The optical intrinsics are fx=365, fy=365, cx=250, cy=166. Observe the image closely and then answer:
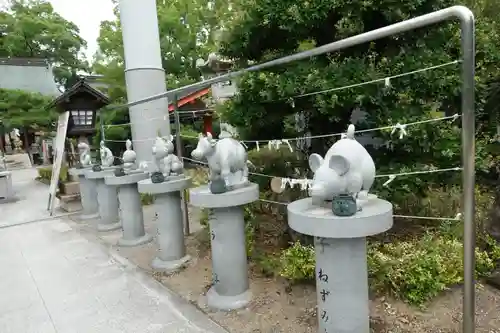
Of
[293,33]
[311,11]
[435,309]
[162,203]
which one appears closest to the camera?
[435,309]

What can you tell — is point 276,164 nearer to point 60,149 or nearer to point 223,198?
point 223,198

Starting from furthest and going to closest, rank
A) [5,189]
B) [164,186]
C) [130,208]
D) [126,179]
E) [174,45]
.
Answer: [174,45], [5,189], [130,208], [126,179], [164,186]

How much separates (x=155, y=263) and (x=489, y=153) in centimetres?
372

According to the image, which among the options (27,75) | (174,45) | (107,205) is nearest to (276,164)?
(107,205)

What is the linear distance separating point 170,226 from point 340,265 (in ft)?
7.74

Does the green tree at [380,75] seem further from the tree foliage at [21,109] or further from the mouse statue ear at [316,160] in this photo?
the tree foliage at [21,109]

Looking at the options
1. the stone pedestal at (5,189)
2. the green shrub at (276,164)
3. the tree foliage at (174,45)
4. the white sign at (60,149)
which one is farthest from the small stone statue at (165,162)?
the stone pedestal at (5,189)

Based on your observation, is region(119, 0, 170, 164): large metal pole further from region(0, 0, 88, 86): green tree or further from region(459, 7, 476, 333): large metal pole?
region(0, 0, 88, 86): green tree

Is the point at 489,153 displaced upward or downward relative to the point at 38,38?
downward

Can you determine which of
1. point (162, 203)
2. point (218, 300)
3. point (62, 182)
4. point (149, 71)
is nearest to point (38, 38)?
point (62, 182)

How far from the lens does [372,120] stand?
3.39 metres

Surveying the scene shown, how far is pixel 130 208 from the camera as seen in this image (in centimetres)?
496

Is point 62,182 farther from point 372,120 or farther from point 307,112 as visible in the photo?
point 372,120

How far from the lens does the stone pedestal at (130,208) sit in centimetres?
479
